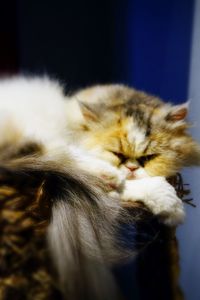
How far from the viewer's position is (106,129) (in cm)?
111

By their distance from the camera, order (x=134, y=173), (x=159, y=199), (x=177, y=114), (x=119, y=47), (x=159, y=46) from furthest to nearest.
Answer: (x=119, y=47), (x=159, y=46), (x=177, y=114), (x=134, y=173), (x=159, y=199)

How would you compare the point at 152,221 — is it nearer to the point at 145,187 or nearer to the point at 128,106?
the point at 145,187

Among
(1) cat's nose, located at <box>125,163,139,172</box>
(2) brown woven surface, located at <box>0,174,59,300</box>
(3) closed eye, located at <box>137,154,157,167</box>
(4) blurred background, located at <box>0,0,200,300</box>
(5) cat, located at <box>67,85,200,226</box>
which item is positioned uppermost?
(4) blurred background, located at <box>0,0,200,300</box>

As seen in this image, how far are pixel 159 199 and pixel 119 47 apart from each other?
0.97m

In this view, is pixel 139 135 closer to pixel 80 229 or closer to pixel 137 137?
pixel 137 137

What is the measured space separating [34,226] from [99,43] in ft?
3.69

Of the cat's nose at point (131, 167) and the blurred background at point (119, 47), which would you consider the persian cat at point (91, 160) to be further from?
the blurred background at point (119, 47)

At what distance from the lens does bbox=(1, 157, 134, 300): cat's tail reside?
2.16ft

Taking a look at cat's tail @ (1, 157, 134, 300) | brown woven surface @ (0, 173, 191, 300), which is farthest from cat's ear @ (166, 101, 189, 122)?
brown woven surface @ (0, 173, 191, 300)

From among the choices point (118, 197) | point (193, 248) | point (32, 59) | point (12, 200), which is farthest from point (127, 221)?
point (32, 59)

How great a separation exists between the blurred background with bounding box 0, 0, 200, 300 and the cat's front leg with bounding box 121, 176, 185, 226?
1.28 feet

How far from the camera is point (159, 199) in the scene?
0.88 m

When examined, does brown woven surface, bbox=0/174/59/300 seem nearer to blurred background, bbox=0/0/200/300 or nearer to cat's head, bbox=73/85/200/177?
cat's head, bbox=73/85/200/177

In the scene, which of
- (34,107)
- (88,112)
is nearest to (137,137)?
(88,112)
